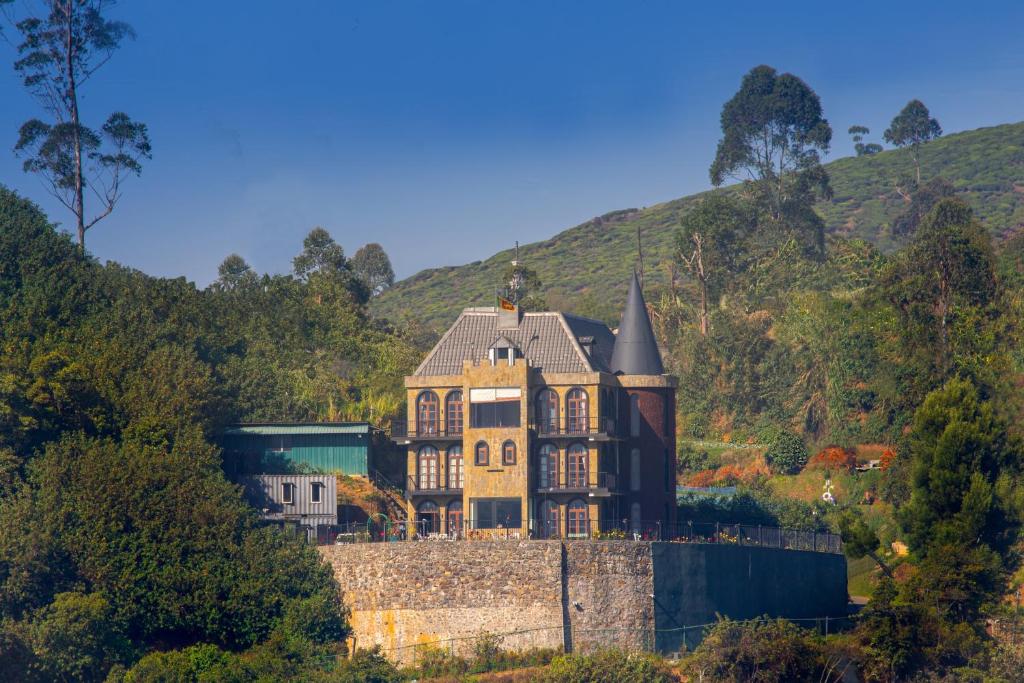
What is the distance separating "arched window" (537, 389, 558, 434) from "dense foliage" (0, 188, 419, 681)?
1333 centimetres

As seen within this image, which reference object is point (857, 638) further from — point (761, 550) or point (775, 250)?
point (775, 250)

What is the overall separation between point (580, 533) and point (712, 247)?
6145cm

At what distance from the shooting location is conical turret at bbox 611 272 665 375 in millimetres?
86938

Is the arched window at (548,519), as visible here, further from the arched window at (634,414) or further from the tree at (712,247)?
the tree at (712,247)

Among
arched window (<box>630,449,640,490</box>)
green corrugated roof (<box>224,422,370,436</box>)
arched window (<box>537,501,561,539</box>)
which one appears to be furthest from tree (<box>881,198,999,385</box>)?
green corrugated roof (<box>224,422,370,436</box>)

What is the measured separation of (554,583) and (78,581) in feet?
64.5

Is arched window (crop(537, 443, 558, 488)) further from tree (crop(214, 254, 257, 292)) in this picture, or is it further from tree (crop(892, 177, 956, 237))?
tree (crop(892, 177, 956, 237))

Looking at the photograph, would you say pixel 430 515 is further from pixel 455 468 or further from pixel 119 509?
pixel 119 509

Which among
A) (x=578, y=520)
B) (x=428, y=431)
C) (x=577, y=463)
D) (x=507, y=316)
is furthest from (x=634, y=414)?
(x=428, y=431)

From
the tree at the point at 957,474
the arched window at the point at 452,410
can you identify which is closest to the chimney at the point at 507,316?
the arched window at the point at 452,410

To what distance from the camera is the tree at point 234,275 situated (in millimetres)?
127406

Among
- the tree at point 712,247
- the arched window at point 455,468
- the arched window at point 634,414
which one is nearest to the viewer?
the arched window at point 455,468

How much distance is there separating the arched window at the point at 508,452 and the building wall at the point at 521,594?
8310mm

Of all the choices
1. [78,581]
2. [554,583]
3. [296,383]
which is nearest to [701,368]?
[296,383]
